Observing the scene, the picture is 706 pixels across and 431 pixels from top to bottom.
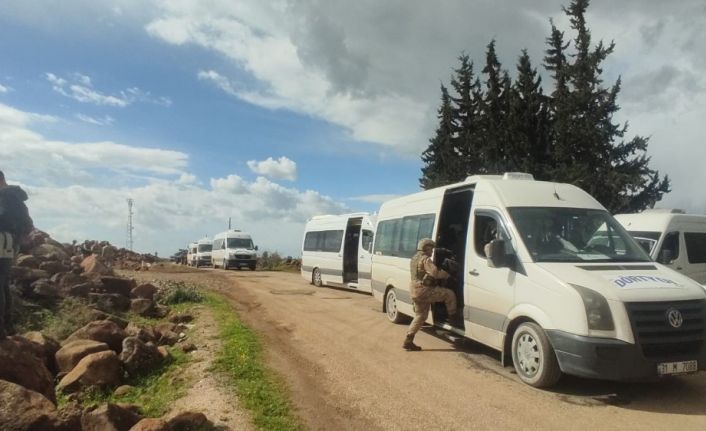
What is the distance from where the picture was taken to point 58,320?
10.9 m

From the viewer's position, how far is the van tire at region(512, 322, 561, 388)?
20.6ft

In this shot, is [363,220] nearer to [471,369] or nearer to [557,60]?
[471,369]

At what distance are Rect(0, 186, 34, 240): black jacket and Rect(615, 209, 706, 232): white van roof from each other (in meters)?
12.2

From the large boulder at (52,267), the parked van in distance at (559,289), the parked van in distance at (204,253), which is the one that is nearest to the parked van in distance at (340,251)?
the parked van in distance at (559,289)

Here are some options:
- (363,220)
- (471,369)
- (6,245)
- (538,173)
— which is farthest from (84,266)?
(538,173)

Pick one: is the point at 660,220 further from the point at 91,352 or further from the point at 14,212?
the point at 14,212

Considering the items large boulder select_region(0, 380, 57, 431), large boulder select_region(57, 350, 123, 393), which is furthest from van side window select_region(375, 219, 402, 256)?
large boulder select_region(0, 380, 57, 431)

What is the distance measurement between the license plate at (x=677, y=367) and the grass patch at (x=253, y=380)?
3.85 m

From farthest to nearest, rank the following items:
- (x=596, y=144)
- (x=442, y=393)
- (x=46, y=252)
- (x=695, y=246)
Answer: (x=596, y=144) → (x=46, y=252) → (x=695, y=246) → (x=442, y=393)

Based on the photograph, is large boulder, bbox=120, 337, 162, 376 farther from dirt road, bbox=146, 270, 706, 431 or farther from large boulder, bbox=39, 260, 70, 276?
large boulder, bbox=39, 260, 70, 276

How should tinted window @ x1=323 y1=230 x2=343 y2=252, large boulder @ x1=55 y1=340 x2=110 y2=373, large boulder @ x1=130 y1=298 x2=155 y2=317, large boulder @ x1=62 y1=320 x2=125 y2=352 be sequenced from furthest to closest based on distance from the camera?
tinted window @ x1=323 y1=230 x2=343 y2=252 < large boulder @ x1=130 y1=298 x2=155 y2=317 < large boulder @ x1=62 y1=320 x2=125 y2=352 < large boulder @ x1=55 y1=340 x2=110 y2=373

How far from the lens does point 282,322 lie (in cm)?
1169

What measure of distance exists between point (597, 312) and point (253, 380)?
4.15 m

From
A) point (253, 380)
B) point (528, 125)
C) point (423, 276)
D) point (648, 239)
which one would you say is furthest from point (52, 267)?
point (528, 125)
